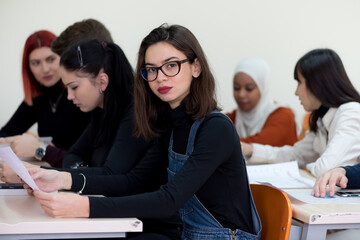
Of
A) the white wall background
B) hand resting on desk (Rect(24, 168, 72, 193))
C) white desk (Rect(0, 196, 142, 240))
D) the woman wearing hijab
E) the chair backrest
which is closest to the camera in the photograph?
white desk (Rect(0, 196, 142, 240))

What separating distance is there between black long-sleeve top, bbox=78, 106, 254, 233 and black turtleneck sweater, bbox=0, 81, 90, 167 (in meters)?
1.14

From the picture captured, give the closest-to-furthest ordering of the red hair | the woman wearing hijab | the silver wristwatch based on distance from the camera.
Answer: the silver wristwatch, the red hair, the woman wearing hijab

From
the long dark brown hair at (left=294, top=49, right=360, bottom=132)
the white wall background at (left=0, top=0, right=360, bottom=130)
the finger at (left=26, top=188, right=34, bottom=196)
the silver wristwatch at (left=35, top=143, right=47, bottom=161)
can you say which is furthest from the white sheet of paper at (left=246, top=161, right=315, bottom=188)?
the white wall background at (left=0, top=0, right=360, bottom=130)

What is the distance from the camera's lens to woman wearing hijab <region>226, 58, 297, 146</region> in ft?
11.1

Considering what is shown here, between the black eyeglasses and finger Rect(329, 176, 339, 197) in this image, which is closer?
the black eyeglasses

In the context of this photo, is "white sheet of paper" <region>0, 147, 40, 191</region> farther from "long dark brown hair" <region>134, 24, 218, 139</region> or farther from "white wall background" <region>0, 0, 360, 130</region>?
"white wall background" <region>0, 0, 360, 130</region>

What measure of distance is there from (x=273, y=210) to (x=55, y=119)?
1.83m

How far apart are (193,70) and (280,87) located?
340cm

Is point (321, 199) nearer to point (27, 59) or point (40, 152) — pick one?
point (40, 152)

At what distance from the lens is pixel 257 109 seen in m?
3.65

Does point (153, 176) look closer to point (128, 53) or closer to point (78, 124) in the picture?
point (78, 124)

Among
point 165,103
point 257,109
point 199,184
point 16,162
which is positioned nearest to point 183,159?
point 199,184

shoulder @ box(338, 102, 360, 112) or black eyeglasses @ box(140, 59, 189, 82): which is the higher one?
black eyeglasses @ box(140, 59, 189, 82)

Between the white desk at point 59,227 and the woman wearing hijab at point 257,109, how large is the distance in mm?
2262
